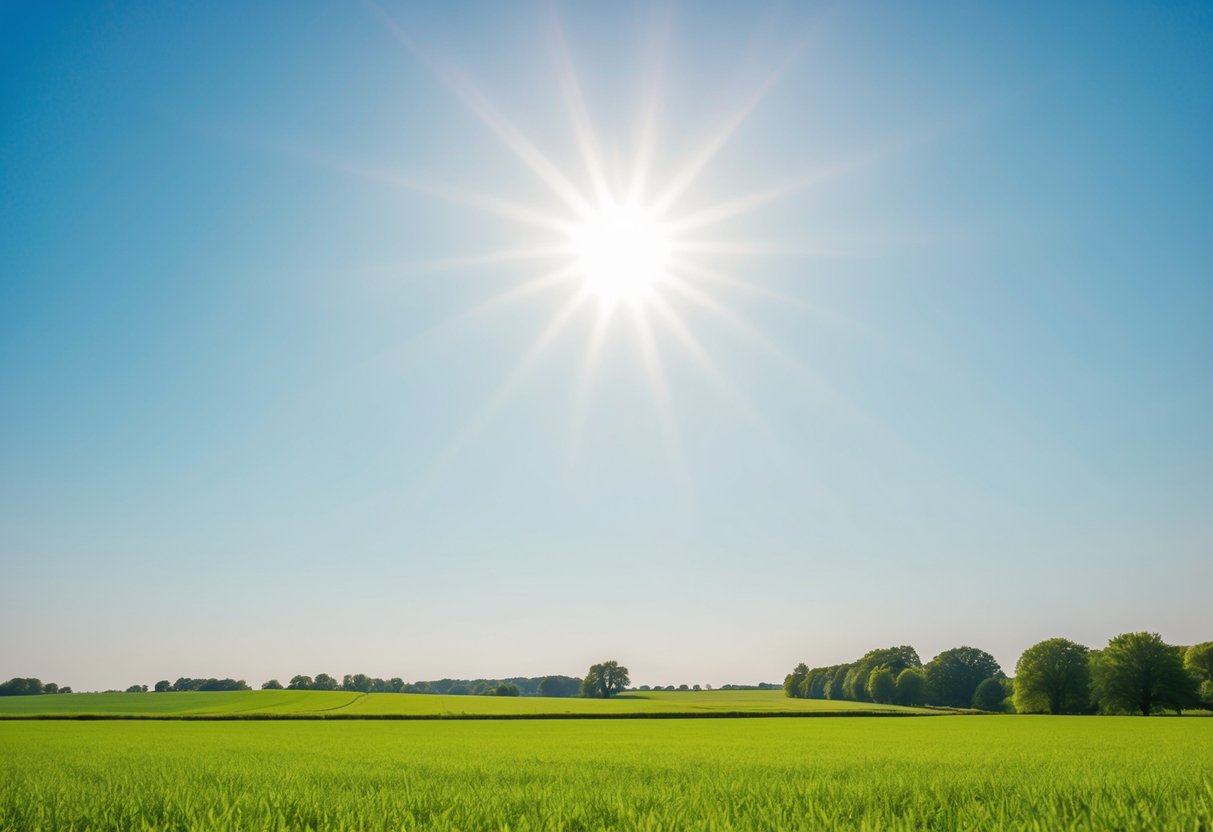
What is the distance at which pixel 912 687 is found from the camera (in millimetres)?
128500

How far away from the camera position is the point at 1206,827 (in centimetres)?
634

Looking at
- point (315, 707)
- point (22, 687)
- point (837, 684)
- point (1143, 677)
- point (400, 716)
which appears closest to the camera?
point (400, 716)

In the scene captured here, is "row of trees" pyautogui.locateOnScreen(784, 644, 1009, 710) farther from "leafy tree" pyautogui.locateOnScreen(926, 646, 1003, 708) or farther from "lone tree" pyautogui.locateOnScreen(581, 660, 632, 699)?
"lone tree" pyautogui.locateOnScreen(581, 660, 632, 699)

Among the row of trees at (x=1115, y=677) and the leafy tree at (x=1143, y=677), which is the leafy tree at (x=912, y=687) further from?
the leafy tree at (x=1143, y=677)

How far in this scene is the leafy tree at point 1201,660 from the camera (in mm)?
97688

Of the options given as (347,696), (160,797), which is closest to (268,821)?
(160,797)

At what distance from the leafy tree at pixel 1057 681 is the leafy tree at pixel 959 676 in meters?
30.2

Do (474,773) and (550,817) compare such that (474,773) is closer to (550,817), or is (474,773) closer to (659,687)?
(550,817)

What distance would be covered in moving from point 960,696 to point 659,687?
8204cm

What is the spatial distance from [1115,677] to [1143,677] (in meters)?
2.81

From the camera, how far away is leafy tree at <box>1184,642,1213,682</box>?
320 feet

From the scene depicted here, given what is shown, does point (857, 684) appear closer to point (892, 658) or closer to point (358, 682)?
point (892, 658)

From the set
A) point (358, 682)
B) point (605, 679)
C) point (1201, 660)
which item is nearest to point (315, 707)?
point (605, 679)

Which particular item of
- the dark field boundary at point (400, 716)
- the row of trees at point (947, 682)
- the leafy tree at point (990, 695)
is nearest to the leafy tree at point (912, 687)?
the row of trees at point (947, 682)
